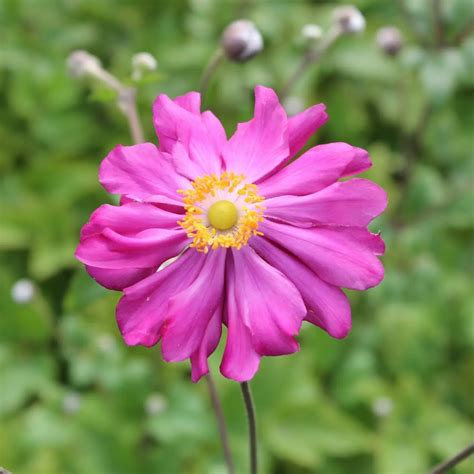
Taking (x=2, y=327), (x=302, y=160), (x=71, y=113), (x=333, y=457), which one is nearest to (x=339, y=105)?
(x=71, y=113)

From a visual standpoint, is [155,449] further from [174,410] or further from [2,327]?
[2,327]

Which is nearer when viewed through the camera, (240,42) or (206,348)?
(206,348)

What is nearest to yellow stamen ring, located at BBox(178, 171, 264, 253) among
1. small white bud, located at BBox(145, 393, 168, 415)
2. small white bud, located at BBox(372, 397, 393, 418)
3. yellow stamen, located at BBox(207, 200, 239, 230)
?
yellow stamen, located at BBox(207, 200, 239, 230)

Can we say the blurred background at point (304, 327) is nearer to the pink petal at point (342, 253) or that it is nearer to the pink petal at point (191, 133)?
the pink petal at point (191, 133)

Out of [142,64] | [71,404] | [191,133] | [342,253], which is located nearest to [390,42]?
[142,64]

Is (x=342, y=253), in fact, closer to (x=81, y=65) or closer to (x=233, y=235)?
(x=233, y=235)

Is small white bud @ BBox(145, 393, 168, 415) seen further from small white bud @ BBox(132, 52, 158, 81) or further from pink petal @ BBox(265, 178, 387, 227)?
pink petal @ BBox(265, 178, 387, 227)

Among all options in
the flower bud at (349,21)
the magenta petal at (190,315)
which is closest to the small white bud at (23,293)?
the magenta petal at (190,315)
